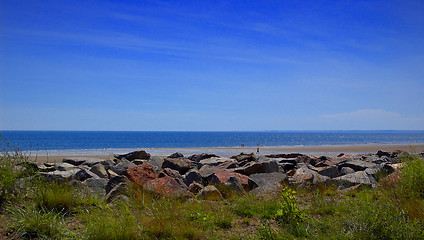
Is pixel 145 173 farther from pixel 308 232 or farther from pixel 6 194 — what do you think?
pixel 308 232

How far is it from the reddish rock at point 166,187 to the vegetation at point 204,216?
0.20m

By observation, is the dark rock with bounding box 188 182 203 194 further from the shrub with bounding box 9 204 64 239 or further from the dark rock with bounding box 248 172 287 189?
the shrub with bounding box 9 204 64 239

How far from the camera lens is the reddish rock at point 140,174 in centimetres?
822

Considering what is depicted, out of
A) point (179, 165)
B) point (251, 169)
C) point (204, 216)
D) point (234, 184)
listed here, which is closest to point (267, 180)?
point (234, 184)

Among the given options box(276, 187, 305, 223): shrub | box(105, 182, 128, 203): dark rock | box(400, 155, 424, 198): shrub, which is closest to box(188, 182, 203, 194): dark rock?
box(105, 182, 128, 203): dark rock

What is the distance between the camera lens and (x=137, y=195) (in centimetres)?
694

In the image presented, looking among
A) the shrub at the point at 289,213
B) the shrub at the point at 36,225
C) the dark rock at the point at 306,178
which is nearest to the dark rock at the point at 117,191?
the shrub at the point at 36,225

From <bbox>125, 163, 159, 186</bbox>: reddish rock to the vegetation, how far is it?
3.97 ft

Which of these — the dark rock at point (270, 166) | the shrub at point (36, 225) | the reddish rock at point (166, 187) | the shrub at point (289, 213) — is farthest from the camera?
the dark rock at point (270, 166)

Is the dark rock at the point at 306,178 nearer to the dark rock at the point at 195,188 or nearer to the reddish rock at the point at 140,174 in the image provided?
the dark rock at the point at 195,188

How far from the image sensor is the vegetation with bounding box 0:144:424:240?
16.9 feet

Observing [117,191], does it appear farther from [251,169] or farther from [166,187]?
[251,169]

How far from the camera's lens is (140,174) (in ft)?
28.2

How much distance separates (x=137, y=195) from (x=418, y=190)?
230 inches
